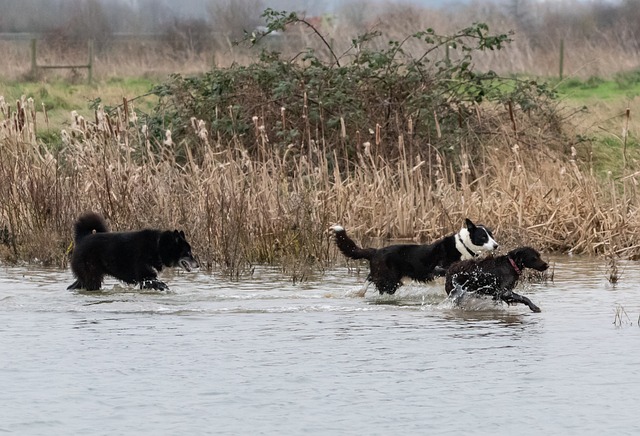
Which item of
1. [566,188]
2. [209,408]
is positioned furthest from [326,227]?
[209,408]

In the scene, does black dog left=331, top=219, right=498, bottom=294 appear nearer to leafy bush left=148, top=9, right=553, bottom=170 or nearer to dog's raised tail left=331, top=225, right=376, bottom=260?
dog's raised tail left=331, top=225, right=376, bottom=260

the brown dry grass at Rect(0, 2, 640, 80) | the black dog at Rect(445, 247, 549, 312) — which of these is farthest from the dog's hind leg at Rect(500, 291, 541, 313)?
the brown dry grass at Rect(0, 2, 640, 80)

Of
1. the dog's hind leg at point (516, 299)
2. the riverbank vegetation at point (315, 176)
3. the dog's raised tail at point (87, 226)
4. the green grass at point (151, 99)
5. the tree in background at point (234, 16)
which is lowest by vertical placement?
the dog's hind leg at point (516, 299)

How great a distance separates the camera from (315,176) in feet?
49.9

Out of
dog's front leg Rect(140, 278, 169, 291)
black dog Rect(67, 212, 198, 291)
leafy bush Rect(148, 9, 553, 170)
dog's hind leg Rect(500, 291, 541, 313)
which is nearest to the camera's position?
dog's hind leg Rect(500, 291, 541, 313)

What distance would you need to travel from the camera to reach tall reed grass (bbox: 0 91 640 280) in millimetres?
13680

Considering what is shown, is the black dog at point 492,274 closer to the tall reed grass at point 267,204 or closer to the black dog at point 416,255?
the black dog at point 416,255

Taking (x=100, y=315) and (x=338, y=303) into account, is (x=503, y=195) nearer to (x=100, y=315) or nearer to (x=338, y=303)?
(x=338, y=303)

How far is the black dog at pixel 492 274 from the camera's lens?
423 inches

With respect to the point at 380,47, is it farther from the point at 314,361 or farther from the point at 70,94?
the point at 314,361

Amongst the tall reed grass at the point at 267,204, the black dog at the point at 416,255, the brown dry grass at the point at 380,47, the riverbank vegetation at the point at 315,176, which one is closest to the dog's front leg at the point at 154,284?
the tall reed grass at the point at 267,204

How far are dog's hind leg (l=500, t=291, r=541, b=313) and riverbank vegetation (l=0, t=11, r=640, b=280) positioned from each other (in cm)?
245

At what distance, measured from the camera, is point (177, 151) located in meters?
18.2

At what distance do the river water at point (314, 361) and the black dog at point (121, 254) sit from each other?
21 centimetres
